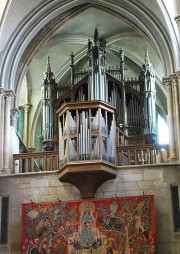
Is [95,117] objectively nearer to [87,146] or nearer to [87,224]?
[87,146]

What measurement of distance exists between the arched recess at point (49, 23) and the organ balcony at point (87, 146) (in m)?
2.49

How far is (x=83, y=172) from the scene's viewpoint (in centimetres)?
1564

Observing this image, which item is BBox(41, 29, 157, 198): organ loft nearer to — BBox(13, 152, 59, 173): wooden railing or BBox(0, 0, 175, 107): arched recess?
BBox(13, 152, 59, 173): wooden railing

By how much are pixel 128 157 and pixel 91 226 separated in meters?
2.20

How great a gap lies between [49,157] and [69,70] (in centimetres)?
693

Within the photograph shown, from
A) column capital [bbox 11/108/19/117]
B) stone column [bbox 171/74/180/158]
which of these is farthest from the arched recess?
stone column [bbox 171/74/180/158]

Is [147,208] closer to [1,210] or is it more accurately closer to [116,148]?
[116,148]

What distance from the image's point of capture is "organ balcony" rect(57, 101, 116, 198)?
15.7 m

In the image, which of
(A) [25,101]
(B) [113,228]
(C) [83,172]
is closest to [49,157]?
(C) [83,172]

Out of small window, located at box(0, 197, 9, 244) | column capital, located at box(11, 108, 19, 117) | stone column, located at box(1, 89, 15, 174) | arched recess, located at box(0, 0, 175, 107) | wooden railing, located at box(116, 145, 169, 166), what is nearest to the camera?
small window, located at box(0, 197, 9, 244)

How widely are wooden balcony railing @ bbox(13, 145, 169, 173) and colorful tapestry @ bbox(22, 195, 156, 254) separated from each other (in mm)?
1380

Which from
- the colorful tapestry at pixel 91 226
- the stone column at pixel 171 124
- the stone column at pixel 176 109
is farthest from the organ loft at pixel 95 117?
the stone column at pixel 176 109

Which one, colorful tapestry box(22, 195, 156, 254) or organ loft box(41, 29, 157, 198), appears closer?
colorful tapestry box(22, 195, 156, 254)

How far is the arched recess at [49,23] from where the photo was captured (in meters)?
17.7
